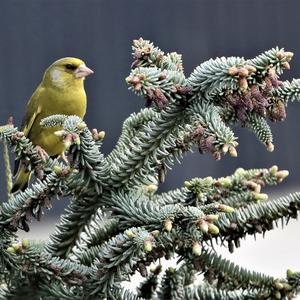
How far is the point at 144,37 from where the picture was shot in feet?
17.2

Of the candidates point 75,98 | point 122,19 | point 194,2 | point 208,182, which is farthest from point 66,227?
point 194,2

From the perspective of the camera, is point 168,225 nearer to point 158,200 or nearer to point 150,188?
point 158,200

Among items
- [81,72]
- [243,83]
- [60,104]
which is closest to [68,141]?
[243,83]

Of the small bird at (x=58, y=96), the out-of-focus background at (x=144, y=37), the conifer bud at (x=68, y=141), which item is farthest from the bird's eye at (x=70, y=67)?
the out-of-focus background at (x=144, y=37)

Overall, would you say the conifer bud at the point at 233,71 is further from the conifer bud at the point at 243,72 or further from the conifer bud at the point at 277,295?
the conifer bud at the point at 277,295

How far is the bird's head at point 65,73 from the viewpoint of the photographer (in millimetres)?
2771

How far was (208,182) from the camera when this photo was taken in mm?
1479

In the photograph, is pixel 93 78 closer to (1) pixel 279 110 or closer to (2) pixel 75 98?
(2) pixel 75 98

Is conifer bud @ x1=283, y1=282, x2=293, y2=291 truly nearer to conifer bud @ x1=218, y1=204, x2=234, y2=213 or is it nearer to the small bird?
conifer bud @ x1=218, y1=204, x2=234, y2=213

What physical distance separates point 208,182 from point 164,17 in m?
4.04

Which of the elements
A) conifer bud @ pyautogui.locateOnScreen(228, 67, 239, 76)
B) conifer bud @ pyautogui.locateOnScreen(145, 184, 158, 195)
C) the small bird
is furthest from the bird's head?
conifer bud @ pyautogui.locateOnScreen(228, 67, 239, 76)

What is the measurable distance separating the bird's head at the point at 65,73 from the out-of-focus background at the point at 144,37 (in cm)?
189

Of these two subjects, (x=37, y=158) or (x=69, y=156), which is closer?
(x=69, y=156)

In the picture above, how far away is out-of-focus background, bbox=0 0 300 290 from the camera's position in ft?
16.4
